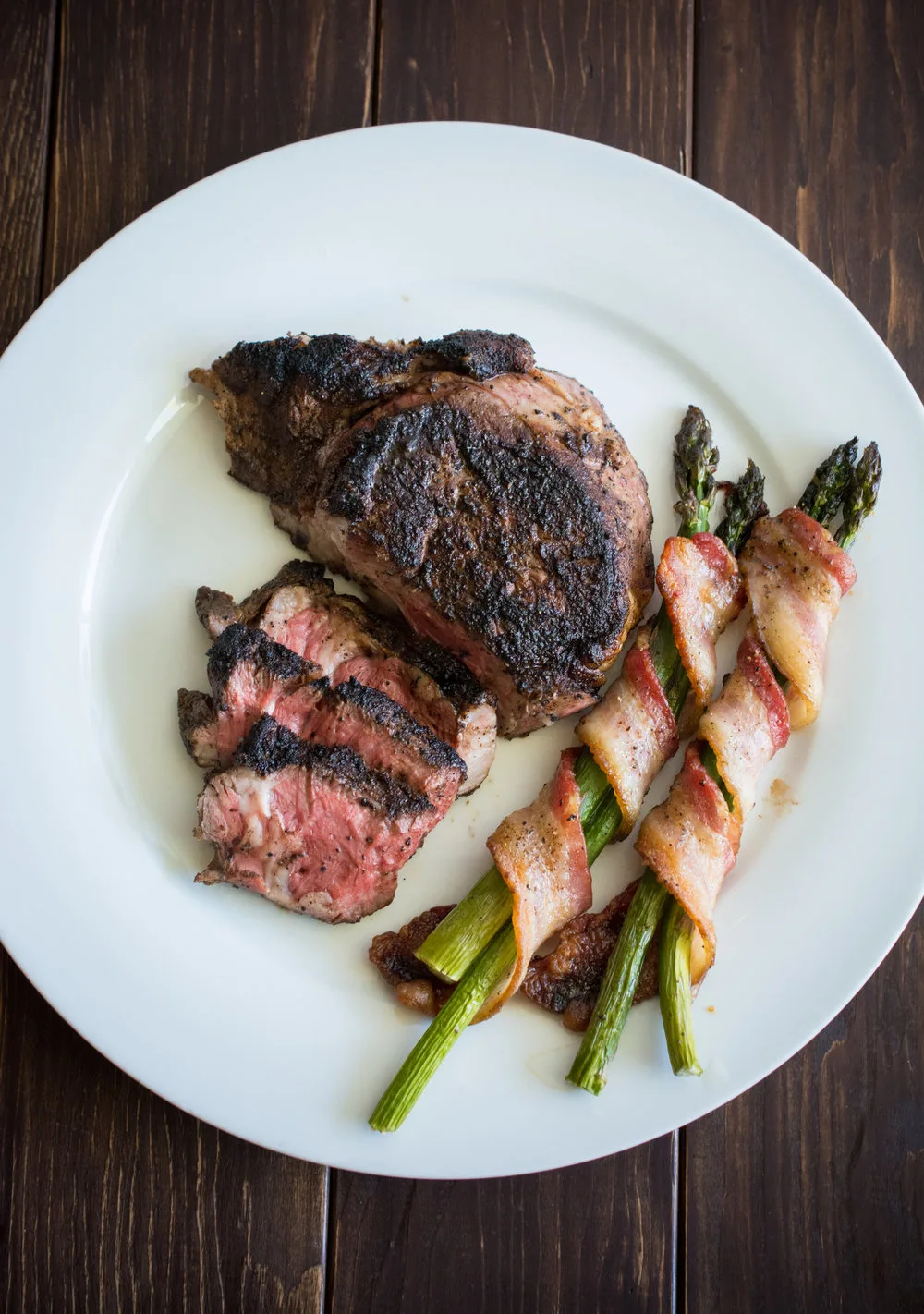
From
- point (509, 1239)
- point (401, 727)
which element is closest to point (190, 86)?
point (401, 727)

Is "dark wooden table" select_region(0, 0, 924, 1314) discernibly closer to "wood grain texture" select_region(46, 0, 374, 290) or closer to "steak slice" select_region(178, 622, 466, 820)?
"wood grain texture" select_region(46, 0, 374, 290)

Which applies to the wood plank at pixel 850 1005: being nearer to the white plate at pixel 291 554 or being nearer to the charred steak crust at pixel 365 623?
the white plate at pixel 291 554

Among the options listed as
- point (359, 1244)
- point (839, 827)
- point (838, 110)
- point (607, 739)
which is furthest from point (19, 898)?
point (838, 110)

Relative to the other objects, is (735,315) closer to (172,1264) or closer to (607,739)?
(607,739)

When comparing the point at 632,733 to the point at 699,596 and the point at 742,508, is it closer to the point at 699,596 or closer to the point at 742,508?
the point at 699,596

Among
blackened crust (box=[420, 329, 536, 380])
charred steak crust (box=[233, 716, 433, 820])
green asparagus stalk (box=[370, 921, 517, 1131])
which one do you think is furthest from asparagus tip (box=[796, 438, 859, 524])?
green asparagus stalk (box=[370, 921, 517, 1131])
